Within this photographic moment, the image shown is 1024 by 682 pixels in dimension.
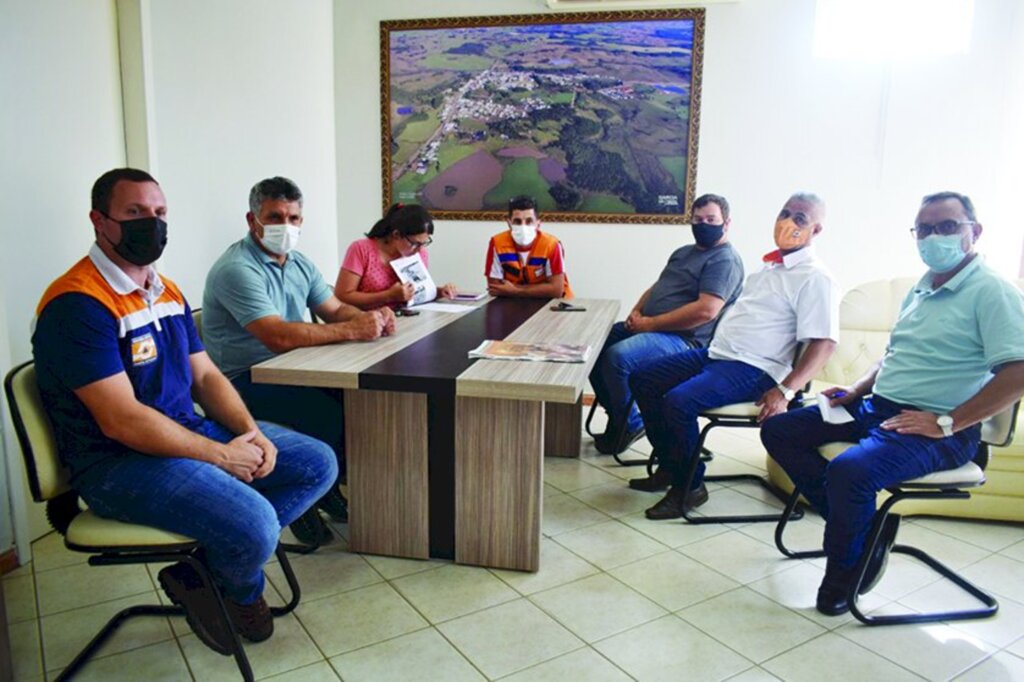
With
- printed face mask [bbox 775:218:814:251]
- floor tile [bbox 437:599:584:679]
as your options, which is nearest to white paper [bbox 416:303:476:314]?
printed face mask [bbox 775:218:814:251]

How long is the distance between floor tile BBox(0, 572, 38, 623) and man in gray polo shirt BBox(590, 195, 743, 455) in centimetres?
232

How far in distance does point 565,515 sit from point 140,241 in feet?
5.92

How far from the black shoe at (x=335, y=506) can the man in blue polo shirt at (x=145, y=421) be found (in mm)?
801

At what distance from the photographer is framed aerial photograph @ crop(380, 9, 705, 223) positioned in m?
4.13

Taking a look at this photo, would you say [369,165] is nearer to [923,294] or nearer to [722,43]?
[722,43]

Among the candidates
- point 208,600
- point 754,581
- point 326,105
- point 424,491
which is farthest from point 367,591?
point 326,105

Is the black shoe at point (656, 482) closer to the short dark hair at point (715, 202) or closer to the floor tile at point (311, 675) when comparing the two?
the short dark hair at point (715, 202)

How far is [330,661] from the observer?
1.91 m

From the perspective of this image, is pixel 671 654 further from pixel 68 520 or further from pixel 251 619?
pixel 68 520

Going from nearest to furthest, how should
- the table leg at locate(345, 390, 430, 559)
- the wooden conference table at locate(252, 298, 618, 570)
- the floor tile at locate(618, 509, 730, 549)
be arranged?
1. the wooden conference table at locate(252, 298, 618, 570)
2. the table leg at locate(345, 390, 430, 559)
3. the floor tile at locate(618, 509, 730, 549)

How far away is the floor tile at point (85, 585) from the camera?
7.14ft

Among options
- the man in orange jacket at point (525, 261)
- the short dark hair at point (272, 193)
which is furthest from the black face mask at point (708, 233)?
the short dark hair at point (272, 193)

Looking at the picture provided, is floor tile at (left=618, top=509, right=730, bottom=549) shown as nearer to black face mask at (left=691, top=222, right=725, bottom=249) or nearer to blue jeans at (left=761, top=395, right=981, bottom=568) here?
blue jeans at (left=761, top=395, right=981, bottom=568)

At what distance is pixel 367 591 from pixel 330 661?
36cm
